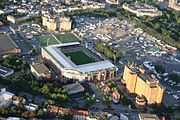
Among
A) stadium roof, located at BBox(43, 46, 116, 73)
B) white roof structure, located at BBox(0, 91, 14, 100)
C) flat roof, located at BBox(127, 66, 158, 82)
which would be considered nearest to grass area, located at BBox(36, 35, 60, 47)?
stadium roof, located at BBox(43, 46, 116, 73)

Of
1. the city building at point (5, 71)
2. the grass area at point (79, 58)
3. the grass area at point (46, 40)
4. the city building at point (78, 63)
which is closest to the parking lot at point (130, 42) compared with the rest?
the city building at point (78, 63)

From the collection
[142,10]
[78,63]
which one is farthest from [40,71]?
[142,10]

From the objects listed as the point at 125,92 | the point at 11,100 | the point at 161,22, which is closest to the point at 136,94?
the point at 125,92

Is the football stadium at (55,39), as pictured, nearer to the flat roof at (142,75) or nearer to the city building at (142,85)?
the city building at (142,85)

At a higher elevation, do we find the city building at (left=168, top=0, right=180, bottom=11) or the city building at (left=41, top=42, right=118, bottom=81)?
the city building at (left=168, top=0, right=180, bottom=11)

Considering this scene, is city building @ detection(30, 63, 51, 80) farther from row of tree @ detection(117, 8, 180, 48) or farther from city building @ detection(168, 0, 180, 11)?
city building @ detection(168, 0, 180, 11)

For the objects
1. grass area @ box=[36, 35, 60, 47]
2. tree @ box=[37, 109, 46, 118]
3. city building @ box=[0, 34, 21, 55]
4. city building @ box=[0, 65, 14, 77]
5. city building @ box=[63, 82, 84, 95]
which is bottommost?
city building @ box=[63, 82, 84, 95]

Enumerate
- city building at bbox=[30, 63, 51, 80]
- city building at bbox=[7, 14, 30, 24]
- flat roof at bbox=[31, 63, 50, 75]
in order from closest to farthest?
1. city building at bbox=[30, 63, 51, 80]
2. flat roof at bbox=[31, 63, 50, 75]
3. city building at bbox=[7, 14, 30, 24]

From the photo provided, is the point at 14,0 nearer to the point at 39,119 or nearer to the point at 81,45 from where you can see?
Result: the point at 81,45

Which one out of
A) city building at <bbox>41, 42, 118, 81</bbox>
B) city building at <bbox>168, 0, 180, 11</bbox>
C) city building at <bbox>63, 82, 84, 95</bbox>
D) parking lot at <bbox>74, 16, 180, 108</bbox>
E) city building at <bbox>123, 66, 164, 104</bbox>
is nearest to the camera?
city building at <bbox>123, 66, 164, 104</bbox>
